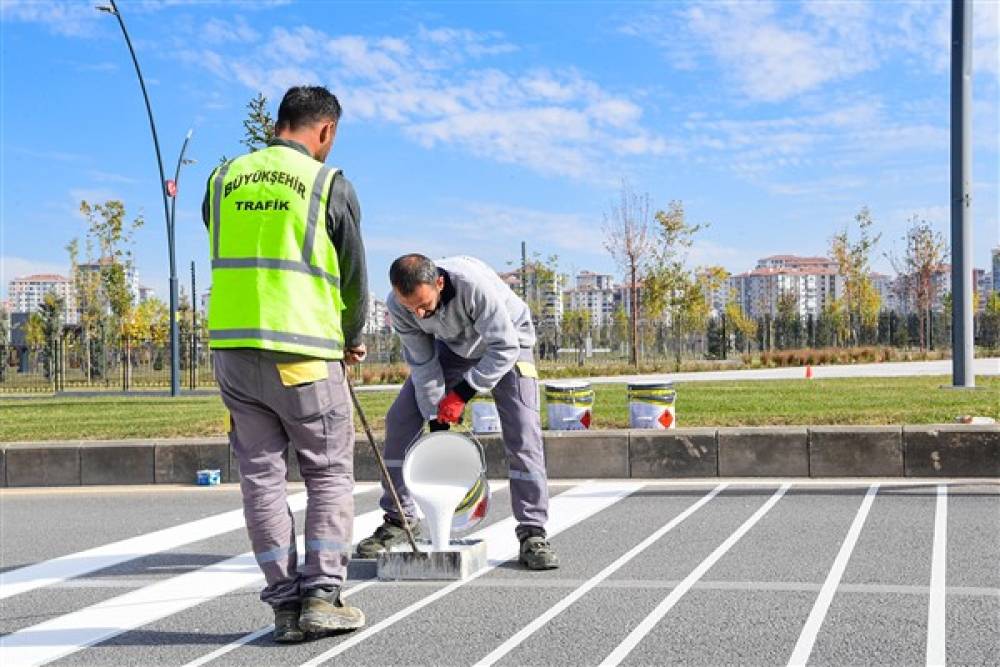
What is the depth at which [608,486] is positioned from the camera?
352 inches

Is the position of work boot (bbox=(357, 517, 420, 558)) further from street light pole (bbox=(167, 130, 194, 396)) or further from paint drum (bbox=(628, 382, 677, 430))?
street light pole (bbox=(167, 130, 194, 396))

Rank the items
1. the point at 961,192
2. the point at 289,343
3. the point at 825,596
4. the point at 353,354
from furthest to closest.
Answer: the point at 961,192 → the point at 825,596 → the point at 353,354 → the point at 289,343

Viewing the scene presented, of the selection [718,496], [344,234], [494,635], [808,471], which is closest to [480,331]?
[344,234]

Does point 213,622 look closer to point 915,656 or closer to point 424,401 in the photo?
point 424,401

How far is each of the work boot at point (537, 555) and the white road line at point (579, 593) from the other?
0.25 metres

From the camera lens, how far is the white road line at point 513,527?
424 centimetres

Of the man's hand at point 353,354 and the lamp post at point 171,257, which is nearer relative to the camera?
the man's hand at point 353,354

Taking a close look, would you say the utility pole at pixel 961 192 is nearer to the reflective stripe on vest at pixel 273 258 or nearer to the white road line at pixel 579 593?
the white road line at pixel 579 593

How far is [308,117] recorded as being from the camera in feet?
14.4

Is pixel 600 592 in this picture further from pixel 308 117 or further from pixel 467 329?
pixel 308 117

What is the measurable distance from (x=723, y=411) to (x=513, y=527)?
219 inches

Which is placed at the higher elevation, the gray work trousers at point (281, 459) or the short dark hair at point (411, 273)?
the short dark hair at point (411, 273)

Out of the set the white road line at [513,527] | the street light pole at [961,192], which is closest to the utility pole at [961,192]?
the street light pole at [961,192]

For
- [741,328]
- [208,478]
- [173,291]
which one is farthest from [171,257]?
[741,328]
